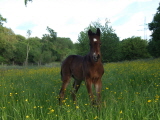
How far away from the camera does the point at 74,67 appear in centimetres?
511

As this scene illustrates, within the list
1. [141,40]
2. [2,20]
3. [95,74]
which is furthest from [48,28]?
[95,74]

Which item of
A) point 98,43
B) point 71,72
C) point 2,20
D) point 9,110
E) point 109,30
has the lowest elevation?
point 9,110

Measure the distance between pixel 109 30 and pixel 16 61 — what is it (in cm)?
4191

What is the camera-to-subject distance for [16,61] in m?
61.8

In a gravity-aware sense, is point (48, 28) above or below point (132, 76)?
above

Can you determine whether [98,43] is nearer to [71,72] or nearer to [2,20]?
[71,72]

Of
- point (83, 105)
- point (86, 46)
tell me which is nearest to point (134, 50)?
point (86, 46)

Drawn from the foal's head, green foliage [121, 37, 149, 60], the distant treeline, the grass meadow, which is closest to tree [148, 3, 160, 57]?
the distant treeline

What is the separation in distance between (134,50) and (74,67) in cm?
4650

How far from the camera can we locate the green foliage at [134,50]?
1919 inches

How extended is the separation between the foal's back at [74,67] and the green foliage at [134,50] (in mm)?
44932

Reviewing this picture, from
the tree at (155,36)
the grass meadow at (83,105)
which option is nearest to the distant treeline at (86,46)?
the tree at (155,36)

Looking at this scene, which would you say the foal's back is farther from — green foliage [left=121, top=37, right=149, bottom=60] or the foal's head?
green foliage [left=121, top=37, right=149, bottom=60]

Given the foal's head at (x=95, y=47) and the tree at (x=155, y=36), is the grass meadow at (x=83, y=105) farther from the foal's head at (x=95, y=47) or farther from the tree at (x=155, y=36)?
the tree at (x=155, y=36)
